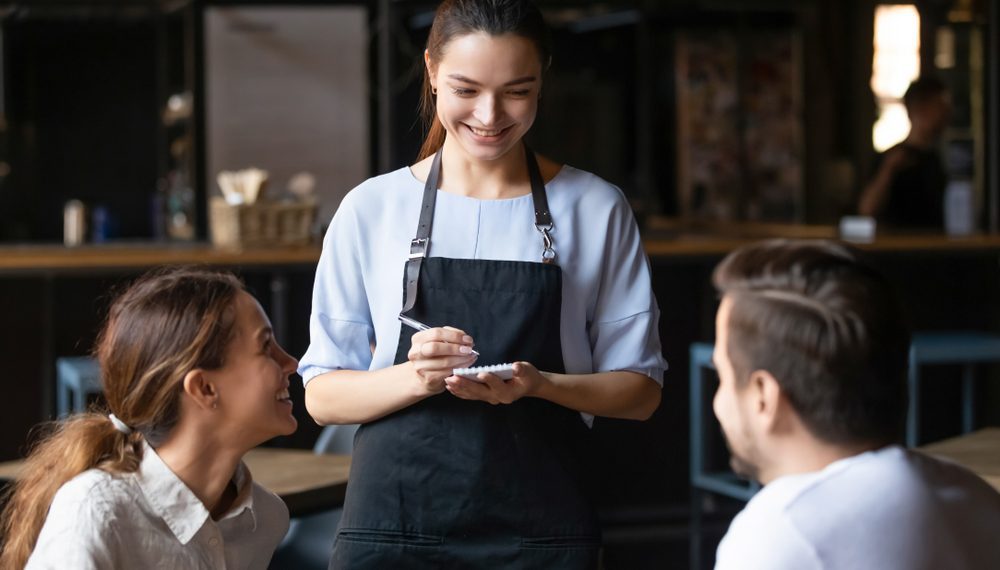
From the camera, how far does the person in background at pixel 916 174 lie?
6.16 metres

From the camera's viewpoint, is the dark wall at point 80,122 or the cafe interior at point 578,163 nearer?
the cafe interior at point 578,163

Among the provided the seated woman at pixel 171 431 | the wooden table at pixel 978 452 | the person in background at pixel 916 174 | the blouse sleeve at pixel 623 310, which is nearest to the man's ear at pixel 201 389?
the seated woman at pixel 171 431

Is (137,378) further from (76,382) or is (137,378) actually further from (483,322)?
(76,382)

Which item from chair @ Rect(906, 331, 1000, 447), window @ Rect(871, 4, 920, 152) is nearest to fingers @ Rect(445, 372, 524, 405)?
chair @ Rect(906, 331, 1000, 447)

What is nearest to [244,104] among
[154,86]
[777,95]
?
[154,86]

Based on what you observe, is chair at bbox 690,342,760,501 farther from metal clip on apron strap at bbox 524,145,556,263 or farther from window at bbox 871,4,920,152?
window at bbox 871,4,920,152

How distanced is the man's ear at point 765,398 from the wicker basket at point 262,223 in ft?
11.7

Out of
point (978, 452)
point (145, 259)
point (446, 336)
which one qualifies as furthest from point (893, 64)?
point (446, 336)

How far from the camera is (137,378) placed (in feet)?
5.87

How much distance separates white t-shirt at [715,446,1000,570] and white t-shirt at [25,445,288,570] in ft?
2.68

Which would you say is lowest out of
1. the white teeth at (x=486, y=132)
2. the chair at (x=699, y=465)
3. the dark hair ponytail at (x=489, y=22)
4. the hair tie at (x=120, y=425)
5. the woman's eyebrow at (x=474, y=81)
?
the chair at (x=699, y=465)

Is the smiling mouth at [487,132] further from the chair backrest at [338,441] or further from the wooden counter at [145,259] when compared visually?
the wooden counter at [145,259]

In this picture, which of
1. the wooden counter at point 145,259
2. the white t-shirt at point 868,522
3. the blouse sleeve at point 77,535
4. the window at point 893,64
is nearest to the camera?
the white t-shirt at point 868,522

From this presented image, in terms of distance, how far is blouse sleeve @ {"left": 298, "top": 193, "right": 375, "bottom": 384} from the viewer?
1895 millimetres
